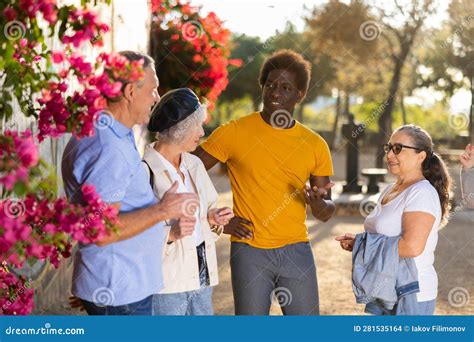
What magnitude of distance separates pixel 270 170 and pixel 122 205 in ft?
4.51

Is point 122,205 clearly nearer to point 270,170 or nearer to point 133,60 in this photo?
point 133,60

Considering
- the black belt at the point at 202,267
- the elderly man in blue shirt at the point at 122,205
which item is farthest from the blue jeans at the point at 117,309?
the black belt at the point at 202,267

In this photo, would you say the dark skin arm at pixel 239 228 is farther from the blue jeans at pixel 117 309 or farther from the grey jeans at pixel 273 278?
the blue jeans at pixel 117 309

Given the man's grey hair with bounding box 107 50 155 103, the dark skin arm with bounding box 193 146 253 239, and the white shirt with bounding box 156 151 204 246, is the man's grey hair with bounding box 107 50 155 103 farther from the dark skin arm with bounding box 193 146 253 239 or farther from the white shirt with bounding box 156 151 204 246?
the dark skin arm with bounding box 193 146 253 239

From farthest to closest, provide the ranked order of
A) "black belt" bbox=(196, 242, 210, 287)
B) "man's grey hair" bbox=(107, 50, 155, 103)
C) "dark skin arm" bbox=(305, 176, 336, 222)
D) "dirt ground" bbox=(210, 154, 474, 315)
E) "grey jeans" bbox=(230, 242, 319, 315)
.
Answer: "dirt ground" bbox=(210, 154, 474, 315), "grey jeans" bbox=(230, 242, 319, 315), "dark skin arm" bbox=(305, 176, 336, 222), "black belt" bbox=(196, 242, 210, 287), "man's grey hair" bbox=(107, 50, 155, 103)

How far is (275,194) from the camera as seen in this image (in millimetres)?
4285

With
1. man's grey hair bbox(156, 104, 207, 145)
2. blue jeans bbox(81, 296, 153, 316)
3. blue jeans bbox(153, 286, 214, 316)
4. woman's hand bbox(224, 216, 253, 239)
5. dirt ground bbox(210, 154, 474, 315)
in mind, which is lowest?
dirt ground bbox(210, 154, 474, 315)

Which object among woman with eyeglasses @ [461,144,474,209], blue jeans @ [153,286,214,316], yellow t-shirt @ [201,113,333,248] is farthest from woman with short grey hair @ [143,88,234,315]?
woman with eyeglasses @ [461,144,474,209]

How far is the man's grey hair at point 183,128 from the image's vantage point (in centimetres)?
368

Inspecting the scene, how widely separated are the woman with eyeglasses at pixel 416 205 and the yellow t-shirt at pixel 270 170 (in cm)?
44

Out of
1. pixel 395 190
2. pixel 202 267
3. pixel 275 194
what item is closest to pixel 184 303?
pixel 202 267

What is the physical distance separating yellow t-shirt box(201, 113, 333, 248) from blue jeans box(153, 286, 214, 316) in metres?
0.56

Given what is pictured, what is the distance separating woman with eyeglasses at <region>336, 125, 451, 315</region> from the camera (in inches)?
143

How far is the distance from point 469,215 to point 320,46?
52.5 ft
